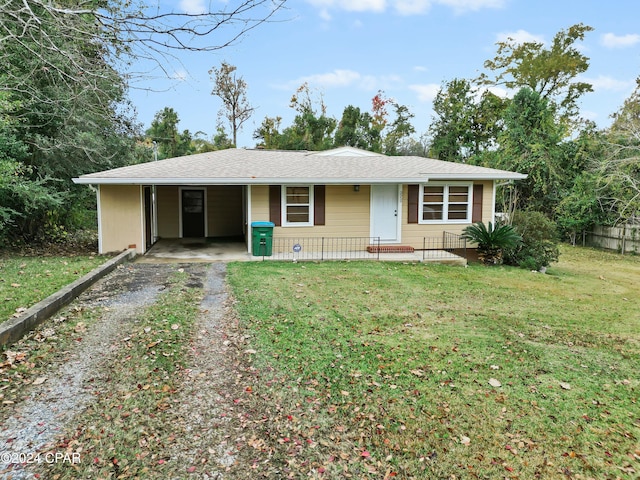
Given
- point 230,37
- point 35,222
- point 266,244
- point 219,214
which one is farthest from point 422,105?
point 230,37

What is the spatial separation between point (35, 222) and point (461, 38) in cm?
1950

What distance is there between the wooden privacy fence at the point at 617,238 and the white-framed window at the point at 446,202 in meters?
8.61

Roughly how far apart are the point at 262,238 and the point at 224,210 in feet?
17.2

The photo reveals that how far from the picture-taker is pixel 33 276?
7.96 m

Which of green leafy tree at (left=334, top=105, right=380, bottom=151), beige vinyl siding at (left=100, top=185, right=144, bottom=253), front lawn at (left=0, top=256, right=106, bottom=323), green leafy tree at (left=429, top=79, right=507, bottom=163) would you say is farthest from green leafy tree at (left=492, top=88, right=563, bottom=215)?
front lawn at (left=0, top=256, right=106, bottom=323)

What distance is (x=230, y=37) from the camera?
154 inches

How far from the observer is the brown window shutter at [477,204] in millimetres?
13039

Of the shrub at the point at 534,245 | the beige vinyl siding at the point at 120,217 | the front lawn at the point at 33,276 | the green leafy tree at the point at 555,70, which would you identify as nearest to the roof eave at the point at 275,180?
the beige vinyl siding at the point at 120,217

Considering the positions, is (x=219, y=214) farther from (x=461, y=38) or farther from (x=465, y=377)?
(x=461, y=38)

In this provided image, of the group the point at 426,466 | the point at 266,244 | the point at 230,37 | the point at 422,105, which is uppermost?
the point at 422,105

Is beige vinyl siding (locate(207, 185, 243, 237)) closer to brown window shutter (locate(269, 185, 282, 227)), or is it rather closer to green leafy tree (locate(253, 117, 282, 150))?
brown window shutter (locate(269, 185, 282, 227))

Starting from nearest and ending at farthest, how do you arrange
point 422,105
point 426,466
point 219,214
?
point 426,466 → point 219,214 → point 422,105

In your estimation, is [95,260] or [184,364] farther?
[95,260]

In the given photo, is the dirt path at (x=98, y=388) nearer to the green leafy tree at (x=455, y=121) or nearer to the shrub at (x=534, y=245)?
the shrub at (x=534, y=245)
